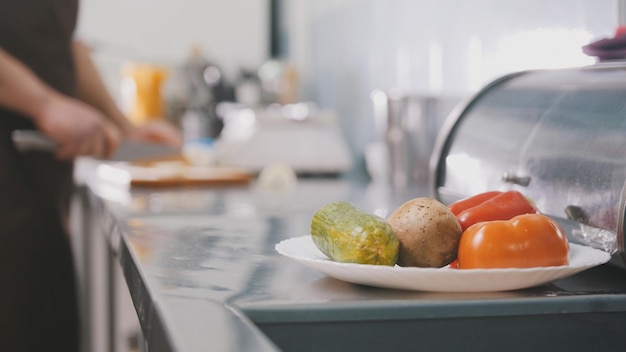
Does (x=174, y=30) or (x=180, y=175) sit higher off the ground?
(x=174, y=30)

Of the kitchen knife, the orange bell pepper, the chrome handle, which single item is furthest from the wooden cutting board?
the orange bell pepper

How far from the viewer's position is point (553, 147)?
3.00 ft

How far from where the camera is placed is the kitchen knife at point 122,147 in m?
1.68

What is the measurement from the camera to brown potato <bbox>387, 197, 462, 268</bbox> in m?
0.73

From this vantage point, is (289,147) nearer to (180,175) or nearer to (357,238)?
(180,175)

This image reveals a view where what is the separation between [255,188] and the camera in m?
2.08

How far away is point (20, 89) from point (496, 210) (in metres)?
1.10

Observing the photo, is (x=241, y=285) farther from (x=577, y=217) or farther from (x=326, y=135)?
(x=326, y=135)

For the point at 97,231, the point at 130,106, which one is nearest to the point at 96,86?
the point at 97,231

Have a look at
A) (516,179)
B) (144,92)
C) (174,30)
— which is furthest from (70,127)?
(174,30)

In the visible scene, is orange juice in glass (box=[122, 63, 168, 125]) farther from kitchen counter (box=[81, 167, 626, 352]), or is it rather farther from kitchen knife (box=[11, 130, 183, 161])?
kitchen counter (box=[81, 167, 626, 352])

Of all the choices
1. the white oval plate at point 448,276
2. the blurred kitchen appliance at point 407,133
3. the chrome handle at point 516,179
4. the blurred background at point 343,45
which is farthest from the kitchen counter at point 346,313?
the blurred kitchen appliance at point 407,133

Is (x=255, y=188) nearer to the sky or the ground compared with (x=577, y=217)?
nearer to the ground

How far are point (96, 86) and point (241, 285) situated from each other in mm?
1637
